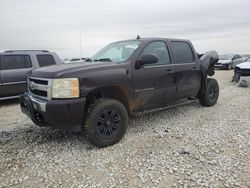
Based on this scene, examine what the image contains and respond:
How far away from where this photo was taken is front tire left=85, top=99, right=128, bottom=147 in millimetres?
3885

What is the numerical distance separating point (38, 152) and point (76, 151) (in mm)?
618

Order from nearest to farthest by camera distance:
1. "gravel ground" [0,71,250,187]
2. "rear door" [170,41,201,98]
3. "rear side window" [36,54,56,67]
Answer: "gravel ground" [0,71,250,187], "rear door" [170,41,201,98], "rear side window" [36,54,56,67]

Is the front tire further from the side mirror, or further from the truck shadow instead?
the side mirror

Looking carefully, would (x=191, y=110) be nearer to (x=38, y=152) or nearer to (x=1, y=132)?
(x=38, y=152)

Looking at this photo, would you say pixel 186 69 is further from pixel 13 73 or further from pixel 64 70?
pixel 13 73

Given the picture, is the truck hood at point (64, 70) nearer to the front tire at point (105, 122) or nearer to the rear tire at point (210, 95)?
the front tire at point (105, 122)

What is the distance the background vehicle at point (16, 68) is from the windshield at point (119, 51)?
12.3 ft

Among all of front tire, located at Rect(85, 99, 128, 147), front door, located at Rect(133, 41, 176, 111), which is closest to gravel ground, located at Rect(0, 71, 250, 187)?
front tire, located at Rect(85, 99, 128, 147)

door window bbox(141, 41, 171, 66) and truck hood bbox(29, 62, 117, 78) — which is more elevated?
door window bbox(141, 41, 171, 66)

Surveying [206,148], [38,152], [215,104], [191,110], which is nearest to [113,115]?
[38,152]

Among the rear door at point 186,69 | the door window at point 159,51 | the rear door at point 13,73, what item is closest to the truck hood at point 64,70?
the door window at point 159,51

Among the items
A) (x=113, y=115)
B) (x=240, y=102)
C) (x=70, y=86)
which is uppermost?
(x=70, y=86)

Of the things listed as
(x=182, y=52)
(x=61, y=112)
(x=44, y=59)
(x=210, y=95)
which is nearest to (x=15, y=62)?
(x=44, y=59)

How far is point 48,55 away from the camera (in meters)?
8.70
